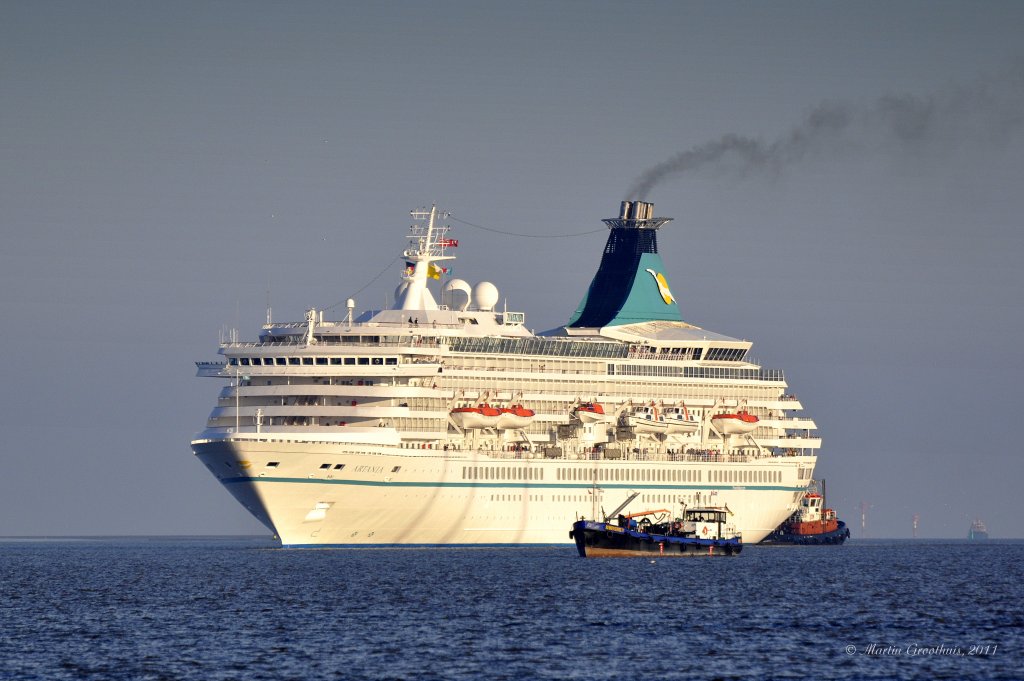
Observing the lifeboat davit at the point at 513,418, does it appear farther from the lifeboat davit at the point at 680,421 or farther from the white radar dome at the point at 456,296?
the lifeboat davit at the point at 680,421

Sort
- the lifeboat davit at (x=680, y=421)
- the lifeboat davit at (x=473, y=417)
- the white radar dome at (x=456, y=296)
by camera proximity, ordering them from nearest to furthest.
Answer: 1. the lifeboat davit at (x=473, y=417)
2. the white radar dome at (x=456, y=296)
3. the lifeboat davit at (x=680, y=421)

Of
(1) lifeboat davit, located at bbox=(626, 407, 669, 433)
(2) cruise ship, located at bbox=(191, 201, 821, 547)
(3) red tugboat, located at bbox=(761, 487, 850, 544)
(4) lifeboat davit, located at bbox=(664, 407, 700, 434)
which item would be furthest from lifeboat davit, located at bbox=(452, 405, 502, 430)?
(3) red tugboat, located at bbox=(761, 487, 850, 544)

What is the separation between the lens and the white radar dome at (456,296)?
112m

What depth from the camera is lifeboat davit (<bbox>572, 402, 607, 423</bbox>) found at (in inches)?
4326

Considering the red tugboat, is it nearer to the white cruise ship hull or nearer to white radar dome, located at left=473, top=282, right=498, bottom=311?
the white cruise ship hull

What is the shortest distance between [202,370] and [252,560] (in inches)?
499

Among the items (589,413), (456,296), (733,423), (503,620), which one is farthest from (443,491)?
(503,620)

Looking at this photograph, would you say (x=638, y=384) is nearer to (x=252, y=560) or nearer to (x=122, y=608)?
(x=252, y=560)

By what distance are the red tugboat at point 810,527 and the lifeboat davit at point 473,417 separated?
35.2 m

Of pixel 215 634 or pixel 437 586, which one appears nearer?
pixel 215 634

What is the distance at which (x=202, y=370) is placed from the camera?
108062 millimetres

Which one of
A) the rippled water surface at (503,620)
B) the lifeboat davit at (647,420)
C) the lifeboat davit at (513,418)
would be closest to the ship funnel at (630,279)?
the lifeboat davit at (647,420)

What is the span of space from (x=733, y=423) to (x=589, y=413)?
11.5 m

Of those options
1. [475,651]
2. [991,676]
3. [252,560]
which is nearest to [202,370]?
[252,560]
